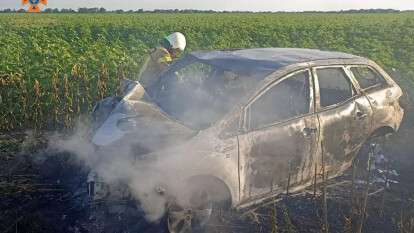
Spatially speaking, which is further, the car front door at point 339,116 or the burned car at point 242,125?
the car front door at point 339,116

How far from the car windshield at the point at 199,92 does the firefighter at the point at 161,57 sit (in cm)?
71

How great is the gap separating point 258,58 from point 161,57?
2.11 metres

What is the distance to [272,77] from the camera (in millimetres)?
4652

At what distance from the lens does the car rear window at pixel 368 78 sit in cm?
585

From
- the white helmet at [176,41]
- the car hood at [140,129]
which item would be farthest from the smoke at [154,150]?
the white helmet at [176,41]

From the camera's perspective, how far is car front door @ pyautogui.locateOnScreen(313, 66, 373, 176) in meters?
5.04

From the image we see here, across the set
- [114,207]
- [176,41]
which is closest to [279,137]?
[114,207]

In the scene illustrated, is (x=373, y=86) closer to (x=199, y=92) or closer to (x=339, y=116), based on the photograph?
(x=339, y=116)

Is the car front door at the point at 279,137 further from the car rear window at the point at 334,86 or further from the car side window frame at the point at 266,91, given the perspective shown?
the car rear window at the point at 334,86

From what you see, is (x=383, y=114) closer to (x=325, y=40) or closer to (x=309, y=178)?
(x=309, y=178)

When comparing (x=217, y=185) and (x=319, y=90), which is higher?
(x=319, y=90)

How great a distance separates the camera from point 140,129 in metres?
4.31

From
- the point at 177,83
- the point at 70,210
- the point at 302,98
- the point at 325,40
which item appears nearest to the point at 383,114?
the point at 302,98

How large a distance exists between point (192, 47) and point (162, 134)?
646 inches
